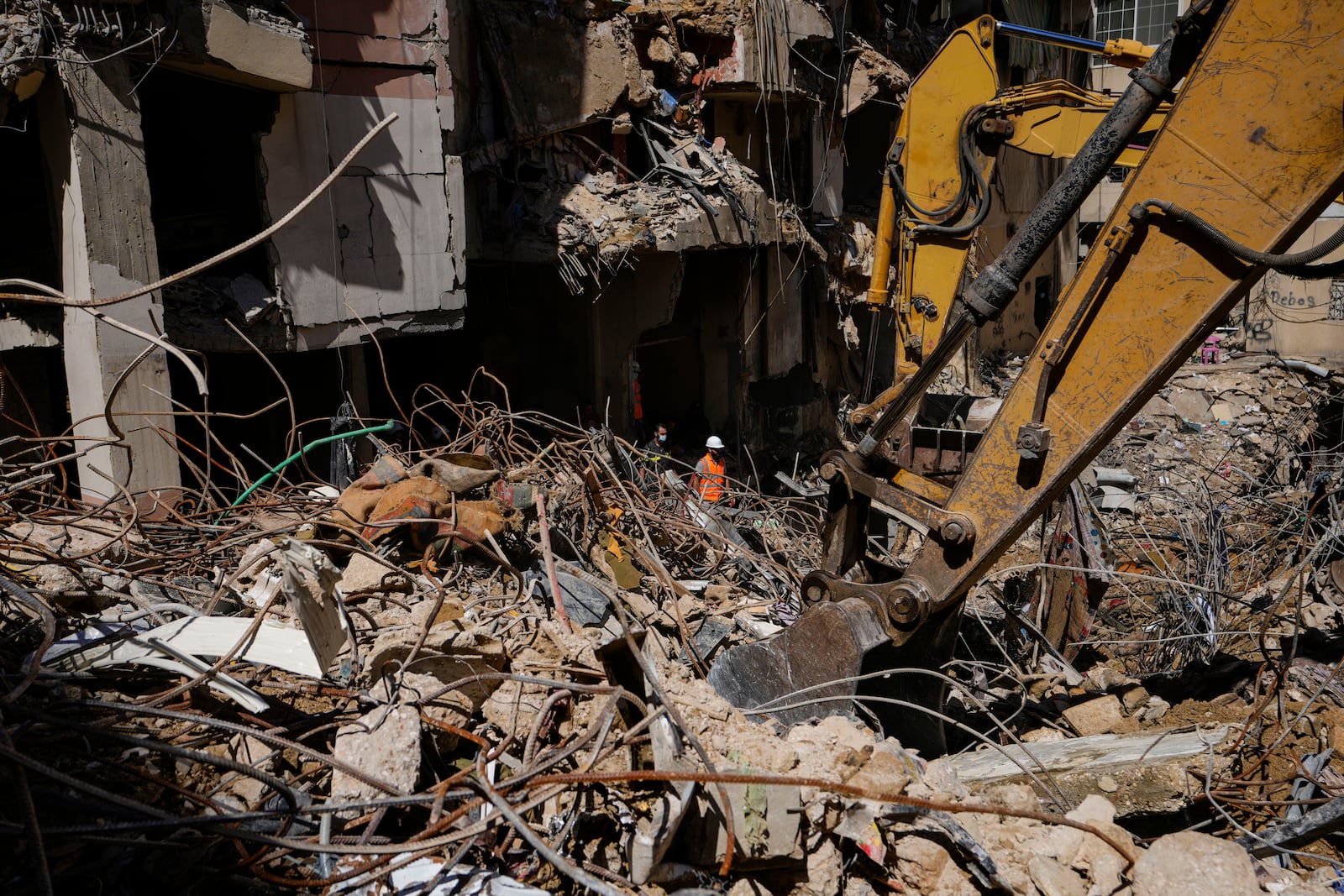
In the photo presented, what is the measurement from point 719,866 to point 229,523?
3.35m

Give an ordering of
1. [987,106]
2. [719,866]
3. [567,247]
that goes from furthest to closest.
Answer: [567,247] < [987,106] < [719,866]

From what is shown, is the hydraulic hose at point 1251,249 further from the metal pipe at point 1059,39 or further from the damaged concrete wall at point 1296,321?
the damaged concrete wall at point 1296,321

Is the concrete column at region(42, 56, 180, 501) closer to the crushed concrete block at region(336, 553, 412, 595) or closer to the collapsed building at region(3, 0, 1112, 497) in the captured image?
the collapsed building at region(3, 0, 1112, 497)

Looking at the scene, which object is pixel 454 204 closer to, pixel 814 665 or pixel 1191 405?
pixel 814 665

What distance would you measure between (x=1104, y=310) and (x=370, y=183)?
19.4ft

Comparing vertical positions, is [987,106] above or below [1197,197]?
above

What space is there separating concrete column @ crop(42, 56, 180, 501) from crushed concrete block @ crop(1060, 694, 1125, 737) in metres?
5.23

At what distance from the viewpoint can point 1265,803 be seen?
356 cm

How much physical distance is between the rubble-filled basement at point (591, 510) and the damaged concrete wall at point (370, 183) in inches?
1.3

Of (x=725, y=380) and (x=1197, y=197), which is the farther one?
(x=725, y=380)

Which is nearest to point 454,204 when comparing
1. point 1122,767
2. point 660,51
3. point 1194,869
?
point 660,51

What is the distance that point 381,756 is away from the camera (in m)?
2.69


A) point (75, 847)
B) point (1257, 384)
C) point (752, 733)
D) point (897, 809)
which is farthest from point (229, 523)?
point (1257, 384)

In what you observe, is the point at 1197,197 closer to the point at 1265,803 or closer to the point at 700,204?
the point at 1265,803
